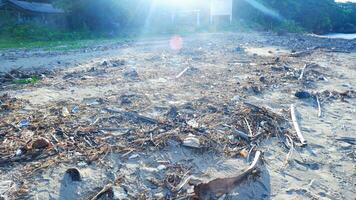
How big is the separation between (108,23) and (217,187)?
2430 centimetres

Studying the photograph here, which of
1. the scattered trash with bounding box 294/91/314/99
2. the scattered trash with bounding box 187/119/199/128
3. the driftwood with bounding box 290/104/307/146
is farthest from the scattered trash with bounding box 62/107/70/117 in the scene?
the scattered trash with bounding box 294/91/314/99

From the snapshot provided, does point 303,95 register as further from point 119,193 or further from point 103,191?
point 103,191

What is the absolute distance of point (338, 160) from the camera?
3.79 meters

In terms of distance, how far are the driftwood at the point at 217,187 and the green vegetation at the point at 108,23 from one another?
13704 millimetres

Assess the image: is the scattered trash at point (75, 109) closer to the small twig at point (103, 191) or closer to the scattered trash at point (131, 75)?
the small twig at point (103, 191)

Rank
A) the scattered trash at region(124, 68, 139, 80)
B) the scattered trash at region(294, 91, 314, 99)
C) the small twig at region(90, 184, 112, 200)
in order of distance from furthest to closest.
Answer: the scattered trash at region(124, 68, 139, 80) → the scattered trash at region(294, 91, 314, 99) → the small twig at region(90, 184, 112, 200)

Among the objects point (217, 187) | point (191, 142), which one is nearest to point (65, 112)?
point (191, 142)

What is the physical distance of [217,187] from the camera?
2926 mm

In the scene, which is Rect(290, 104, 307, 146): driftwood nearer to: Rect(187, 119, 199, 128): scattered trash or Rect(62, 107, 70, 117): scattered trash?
Rect(187, 119, 199, 128): scattered trash

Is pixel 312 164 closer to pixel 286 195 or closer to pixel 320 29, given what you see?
pixel 286 195

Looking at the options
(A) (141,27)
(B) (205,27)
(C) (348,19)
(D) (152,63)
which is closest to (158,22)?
(A) (141,27)

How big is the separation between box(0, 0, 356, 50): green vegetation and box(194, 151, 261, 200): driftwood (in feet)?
45.0

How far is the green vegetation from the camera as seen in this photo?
789 inches

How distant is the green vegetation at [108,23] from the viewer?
20.0 meters
